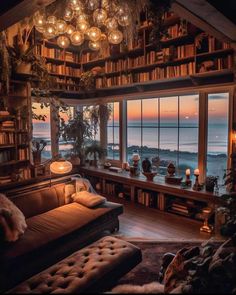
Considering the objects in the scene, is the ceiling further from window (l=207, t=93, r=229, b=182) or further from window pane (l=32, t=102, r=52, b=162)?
window pane (l=32, t=102, r=52, b=162)

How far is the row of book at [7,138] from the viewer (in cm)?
436

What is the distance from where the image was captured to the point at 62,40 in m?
3.29

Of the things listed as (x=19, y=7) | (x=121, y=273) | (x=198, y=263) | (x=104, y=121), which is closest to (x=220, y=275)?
(x=198, y=263)

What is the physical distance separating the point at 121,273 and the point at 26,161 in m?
3.15

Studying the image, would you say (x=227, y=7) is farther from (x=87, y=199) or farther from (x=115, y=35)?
(x=87, y=199)

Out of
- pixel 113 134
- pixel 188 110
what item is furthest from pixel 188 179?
pixel 113 134

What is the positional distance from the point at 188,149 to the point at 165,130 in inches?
25.4

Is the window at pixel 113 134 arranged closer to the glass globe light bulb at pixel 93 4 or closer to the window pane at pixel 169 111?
the window pane at pixel 169 111

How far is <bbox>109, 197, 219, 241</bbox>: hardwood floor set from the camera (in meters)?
3.56

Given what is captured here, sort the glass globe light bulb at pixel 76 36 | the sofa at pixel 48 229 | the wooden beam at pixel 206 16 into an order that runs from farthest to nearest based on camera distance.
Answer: the glass globe light bulb at pixel 76 36 → the sofa at pixel 48 229 → the wooden beam at pixel 206 16

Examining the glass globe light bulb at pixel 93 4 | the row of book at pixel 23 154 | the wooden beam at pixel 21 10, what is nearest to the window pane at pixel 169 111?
the glass globe light bulb at pixel 93 4

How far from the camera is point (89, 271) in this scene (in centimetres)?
212

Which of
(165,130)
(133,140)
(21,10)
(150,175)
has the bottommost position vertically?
(150,175)

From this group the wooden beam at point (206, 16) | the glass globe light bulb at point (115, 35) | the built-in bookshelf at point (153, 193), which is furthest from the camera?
the built-in bookshelf at point (153, 193)
